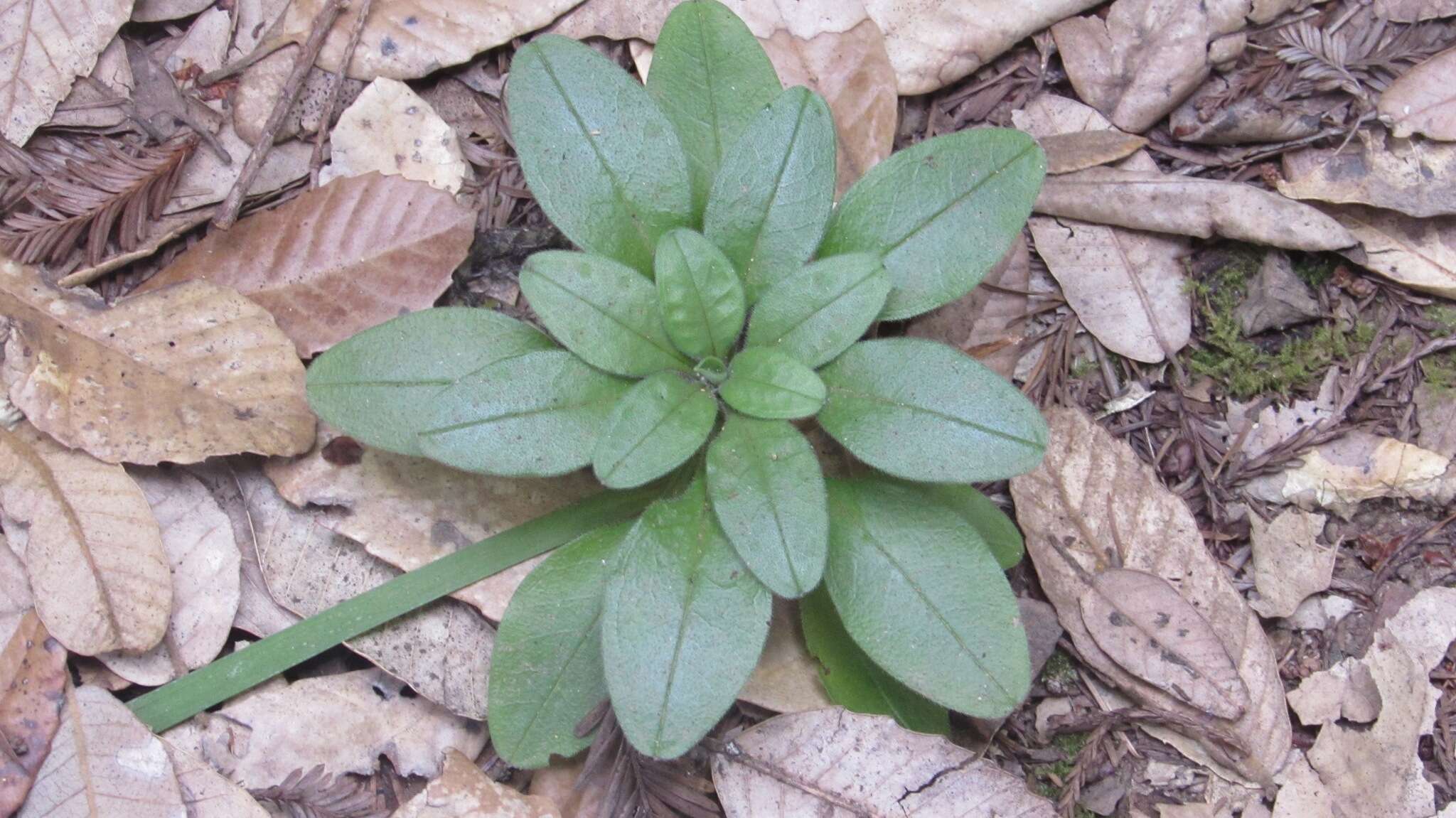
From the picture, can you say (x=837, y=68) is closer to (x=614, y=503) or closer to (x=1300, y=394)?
(x=614, y=503)

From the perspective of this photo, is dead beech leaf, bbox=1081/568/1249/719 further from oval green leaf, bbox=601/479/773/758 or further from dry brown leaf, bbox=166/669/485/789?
dry brown leaf, bbox=166/669/485/789

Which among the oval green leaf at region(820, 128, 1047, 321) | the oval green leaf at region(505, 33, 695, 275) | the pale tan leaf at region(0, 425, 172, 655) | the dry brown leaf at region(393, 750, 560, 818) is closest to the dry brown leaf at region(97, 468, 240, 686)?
the pale tan leaf at region(0, 425, 172, 655)

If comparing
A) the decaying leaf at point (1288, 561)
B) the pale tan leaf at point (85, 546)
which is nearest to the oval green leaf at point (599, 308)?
the pale tan leaf at point (85, 546)

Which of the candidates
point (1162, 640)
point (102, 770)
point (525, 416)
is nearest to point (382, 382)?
point (525, 416)

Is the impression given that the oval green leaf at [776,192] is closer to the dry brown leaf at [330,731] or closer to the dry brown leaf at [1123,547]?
the dry brown leaf at [1123,547]

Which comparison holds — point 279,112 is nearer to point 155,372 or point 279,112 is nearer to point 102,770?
point 155,372
